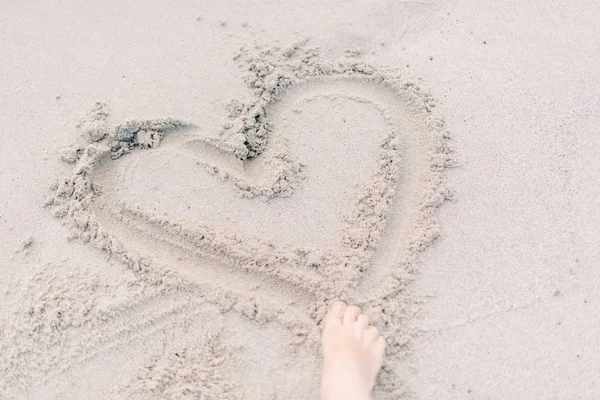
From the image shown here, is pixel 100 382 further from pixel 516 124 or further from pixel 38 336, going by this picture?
pixel 516 124

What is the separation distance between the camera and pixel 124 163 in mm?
2189

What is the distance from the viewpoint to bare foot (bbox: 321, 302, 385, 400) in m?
1.84

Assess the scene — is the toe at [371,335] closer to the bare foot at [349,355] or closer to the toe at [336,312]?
the bare foot at [349,355]

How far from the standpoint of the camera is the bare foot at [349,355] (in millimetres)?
1839

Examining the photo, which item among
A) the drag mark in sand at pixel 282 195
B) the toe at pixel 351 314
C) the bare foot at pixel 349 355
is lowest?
the bare foot at pixel 349 355

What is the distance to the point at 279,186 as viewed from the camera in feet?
7.01

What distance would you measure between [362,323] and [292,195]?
0.56 metres

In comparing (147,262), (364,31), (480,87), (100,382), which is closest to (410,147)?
(480,87)

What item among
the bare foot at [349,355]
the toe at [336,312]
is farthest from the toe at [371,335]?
the toe at [336,312]

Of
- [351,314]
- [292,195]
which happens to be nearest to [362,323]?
[351,314]

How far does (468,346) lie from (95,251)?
1.41 meters

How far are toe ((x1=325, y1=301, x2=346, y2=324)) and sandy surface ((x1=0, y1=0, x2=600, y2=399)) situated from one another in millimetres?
41

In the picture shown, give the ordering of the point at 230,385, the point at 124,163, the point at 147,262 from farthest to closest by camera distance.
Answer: the point at 124,163 → the point at 147,262 → the point at 230,385

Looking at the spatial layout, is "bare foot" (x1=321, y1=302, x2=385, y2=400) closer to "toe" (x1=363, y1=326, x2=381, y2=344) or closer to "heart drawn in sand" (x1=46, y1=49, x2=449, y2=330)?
"toe" (x1=363, y1=326, x2=381, y2=344)
